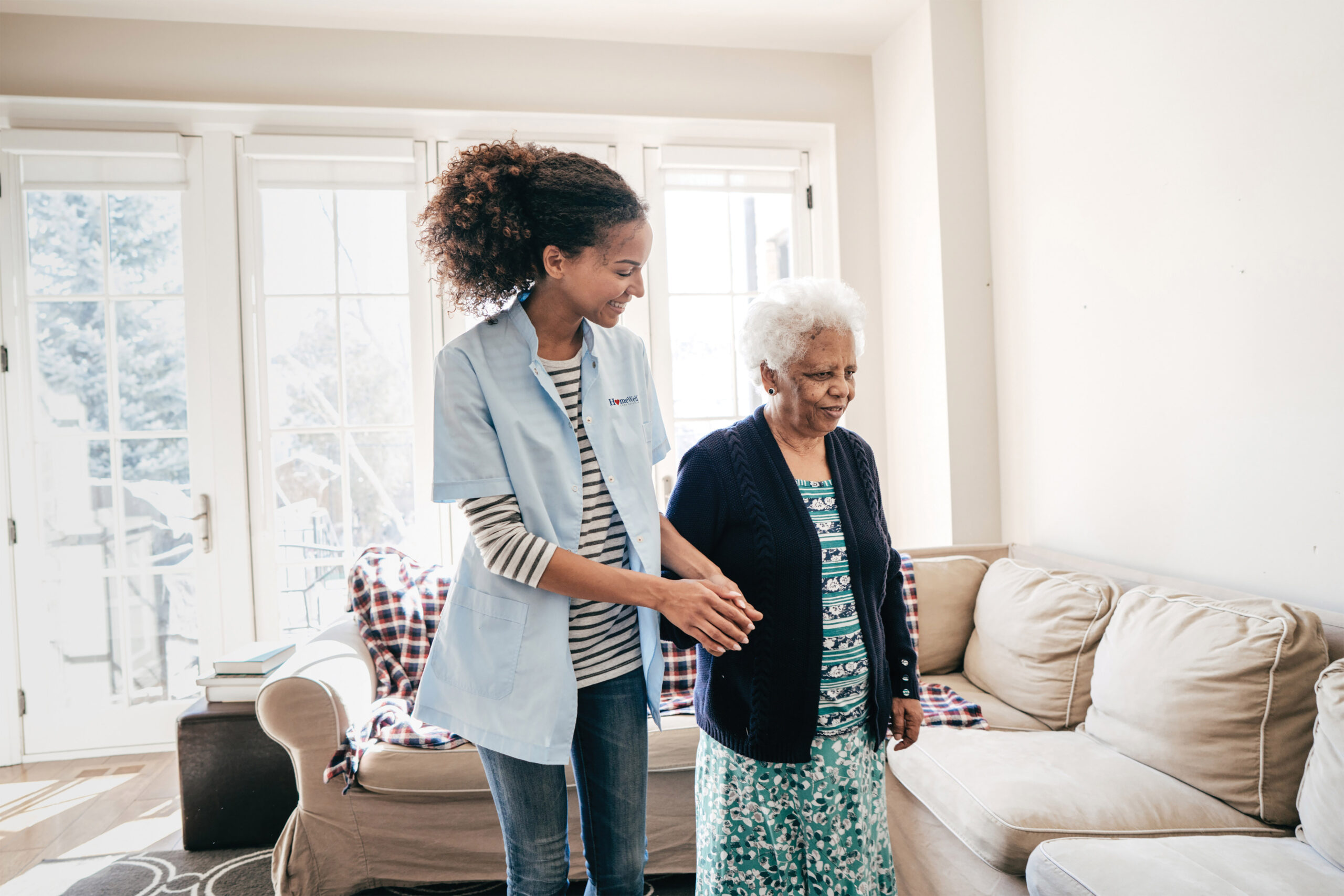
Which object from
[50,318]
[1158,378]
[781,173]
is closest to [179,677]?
[50,318]

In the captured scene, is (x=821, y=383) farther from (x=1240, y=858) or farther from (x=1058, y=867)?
(x=1240, y=858)

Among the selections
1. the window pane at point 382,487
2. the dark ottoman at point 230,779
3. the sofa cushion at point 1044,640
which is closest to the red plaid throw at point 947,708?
the sofa cushion at point 1044,640

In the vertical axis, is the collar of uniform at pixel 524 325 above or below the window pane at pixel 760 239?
below

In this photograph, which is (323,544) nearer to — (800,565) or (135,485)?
(135,485)

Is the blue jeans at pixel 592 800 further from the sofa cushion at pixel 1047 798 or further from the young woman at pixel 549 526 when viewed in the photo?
the sofa cushion at pixel 1047 798

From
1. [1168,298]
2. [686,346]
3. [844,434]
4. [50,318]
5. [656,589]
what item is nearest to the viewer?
[656,589]

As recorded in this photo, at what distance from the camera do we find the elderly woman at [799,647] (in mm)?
1246

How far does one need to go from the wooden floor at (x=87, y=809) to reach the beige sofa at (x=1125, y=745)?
→ 222 cm

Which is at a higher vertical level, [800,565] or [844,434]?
[844,434]

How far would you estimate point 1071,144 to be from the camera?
253 centimetres

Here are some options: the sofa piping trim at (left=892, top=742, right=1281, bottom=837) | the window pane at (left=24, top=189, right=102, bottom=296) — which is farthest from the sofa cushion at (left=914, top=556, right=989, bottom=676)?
the window pane at (left=24, top=189, right=102, bottom=296)

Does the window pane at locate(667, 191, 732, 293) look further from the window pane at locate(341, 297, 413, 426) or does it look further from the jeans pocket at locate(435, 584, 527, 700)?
the jeans pocket at locate(435, 584, 527, 700)

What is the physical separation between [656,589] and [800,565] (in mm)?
303

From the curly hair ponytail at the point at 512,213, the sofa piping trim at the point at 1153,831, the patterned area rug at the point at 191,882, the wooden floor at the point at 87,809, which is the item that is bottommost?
the patterned area rug at the point at 191,882
